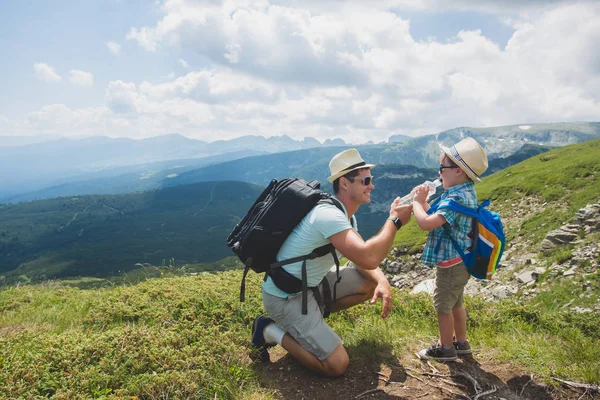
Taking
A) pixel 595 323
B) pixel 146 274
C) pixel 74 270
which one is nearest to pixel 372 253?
pixel 595 323

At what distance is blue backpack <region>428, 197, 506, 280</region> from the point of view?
4.70 metres

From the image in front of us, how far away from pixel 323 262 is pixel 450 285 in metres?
1.87

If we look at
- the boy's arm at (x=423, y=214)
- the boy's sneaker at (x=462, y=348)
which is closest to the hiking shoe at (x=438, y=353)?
the boy's sneaker at (x=462, y=348)

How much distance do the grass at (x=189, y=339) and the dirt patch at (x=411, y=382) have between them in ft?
0.69

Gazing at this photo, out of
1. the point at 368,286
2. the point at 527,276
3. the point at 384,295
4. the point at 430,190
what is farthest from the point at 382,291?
the point at 527,276

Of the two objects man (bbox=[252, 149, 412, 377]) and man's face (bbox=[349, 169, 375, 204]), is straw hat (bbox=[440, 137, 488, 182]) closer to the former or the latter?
man (bbox=[252, 149, 412, 377])

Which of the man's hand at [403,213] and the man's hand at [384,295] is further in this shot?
the man's hand at [384,295]

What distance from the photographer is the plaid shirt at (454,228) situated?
4.74 m

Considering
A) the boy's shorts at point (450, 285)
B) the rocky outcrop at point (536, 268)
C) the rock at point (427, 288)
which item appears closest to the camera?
the boy's shorts at point (450, 285)

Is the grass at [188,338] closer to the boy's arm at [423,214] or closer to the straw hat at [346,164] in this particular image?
the boy's arm at [423,214]

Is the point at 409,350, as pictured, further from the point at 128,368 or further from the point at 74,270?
the point at 74,270

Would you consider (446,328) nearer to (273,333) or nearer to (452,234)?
(452,234)

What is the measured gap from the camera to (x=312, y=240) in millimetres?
4781

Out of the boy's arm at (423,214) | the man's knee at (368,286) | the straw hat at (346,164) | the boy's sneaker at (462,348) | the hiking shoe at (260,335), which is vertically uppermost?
the straw hat at (346,164)
